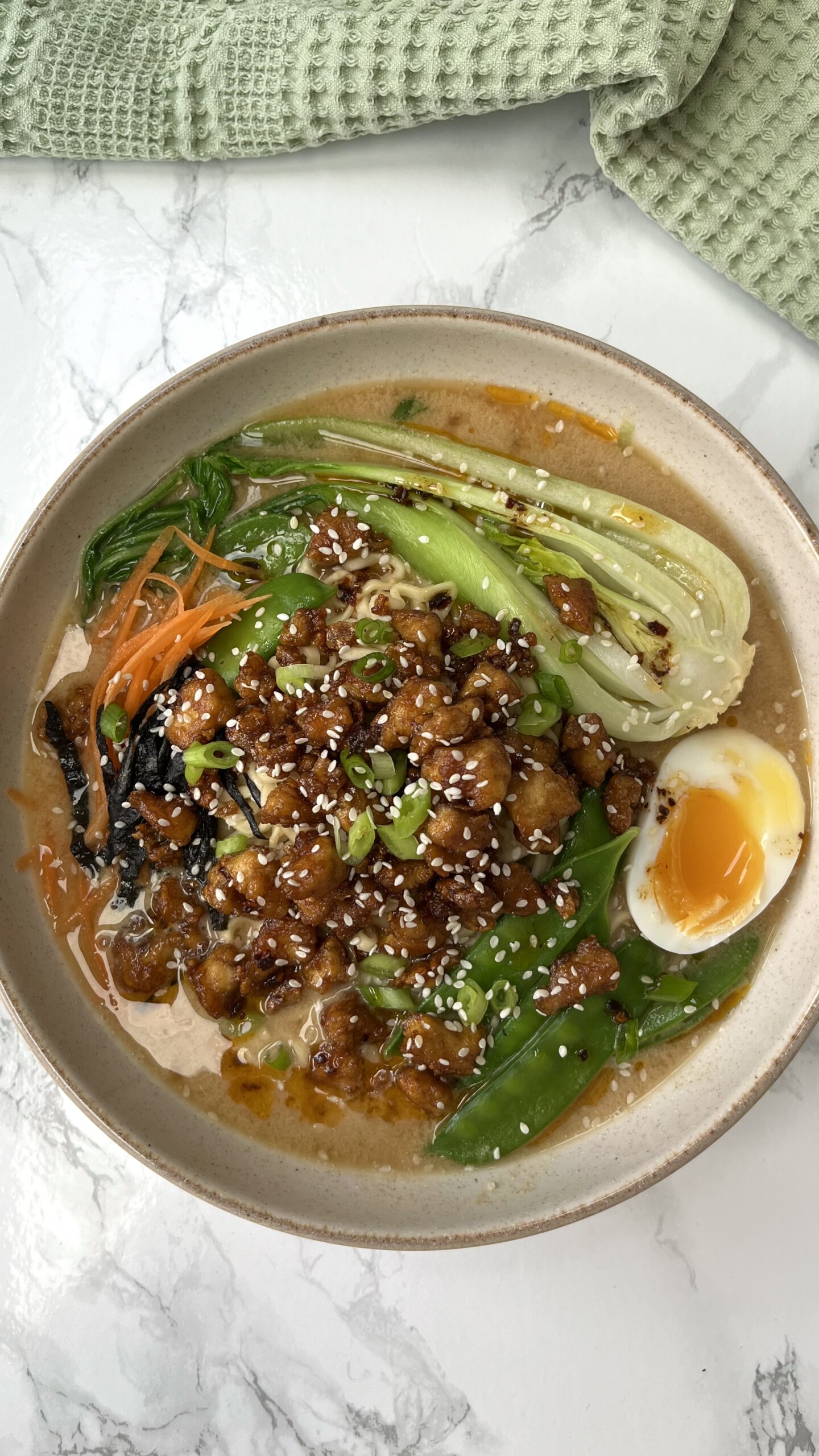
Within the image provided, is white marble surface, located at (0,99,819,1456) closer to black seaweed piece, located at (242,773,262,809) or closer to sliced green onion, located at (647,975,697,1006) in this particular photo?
sliced green onion, located at (647,975,697,1006)

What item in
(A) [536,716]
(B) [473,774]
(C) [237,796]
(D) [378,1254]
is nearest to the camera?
(B) [473,774]

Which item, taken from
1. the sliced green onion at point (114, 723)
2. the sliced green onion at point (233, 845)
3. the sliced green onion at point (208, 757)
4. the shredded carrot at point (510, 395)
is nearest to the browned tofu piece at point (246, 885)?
the sliced green onion at point (233, 845)

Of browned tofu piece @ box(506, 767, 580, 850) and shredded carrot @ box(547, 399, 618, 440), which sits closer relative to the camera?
browned tofu piece @ box(506, 767, 580, 850)

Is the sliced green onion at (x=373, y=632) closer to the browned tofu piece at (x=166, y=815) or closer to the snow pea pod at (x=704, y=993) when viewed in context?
the browned tofu piece at (x=166, y=815)

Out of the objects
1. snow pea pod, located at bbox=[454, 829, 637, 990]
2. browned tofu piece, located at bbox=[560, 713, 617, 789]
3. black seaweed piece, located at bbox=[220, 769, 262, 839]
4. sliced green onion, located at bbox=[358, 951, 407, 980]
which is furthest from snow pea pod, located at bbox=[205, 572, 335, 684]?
snow pea pod, located at bbox=[454, 829, 637, 990]

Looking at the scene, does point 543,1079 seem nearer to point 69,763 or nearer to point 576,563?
point 576,563

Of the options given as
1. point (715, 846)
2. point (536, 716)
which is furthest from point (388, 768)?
point (715, 846)

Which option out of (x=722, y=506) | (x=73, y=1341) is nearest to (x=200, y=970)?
(x=73, y=1341)
